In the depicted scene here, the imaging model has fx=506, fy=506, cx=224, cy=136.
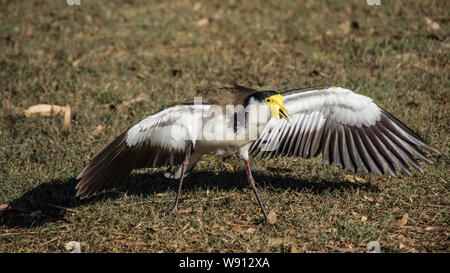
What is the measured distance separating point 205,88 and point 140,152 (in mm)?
2615

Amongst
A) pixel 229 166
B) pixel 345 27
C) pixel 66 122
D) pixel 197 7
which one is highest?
pixel 197 7

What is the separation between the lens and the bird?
4.09 m

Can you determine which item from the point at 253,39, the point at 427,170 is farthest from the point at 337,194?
the point at 253,39

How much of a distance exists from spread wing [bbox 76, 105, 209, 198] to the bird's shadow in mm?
556

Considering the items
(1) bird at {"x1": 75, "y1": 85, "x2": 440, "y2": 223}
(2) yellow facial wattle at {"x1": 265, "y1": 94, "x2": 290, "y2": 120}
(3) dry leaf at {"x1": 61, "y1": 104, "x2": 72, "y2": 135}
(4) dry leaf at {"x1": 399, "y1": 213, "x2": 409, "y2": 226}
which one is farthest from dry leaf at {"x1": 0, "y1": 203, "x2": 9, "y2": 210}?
(4) dry leaf at {"x1": 399, "y1": 213, "x2": 409, "y2": 226}

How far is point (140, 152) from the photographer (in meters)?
4.19

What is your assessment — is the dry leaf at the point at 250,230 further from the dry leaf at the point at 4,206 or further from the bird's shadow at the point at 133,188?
the dry leaf at the point at 4,206

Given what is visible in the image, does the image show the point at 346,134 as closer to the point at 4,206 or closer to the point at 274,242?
the point at 274,242

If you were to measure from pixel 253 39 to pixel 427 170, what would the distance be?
3.83m

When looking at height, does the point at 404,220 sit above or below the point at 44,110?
below

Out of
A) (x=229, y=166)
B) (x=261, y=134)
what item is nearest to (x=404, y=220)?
(x=261, y=134)

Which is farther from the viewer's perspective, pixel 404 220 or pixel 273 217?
pixel 273 217

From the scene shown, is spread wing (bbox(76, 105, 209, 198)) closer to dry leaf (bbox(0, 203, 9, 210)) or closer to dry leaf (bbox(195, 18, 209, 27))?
dry leaf (bbox(0, 203, 9, 210))

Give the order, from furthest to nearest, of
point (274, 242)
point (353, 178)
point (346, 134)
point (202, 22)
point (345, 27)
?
point (202, 22)
point (345, 27)
point (353, 178)
point (346, 134)
point (274, 242)
